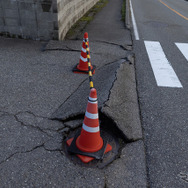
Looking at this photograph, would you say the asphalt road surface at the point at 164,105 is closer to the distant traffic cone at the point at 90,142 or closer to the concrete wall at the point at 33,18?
the distant traffic cone at the point at 90,142

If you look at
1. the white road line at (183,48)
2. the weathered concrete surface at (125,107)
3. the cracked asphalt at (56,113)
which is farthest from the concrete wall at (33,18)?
the white road line at (183,48)

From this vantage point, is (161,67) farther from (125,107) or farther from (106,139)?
(106,139)

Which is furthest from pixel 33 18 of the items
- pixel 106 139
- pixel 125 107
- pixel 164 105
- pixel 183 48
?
pixel 183 48

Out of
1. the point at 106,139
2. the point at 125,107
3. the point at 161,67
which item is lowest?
the point at 161,67

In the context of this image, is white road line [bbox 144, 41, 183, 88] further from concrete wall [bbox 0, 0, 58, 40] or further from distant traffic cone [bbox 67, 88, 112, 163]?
concrete wall [bbox 0, 0, 58, 40]

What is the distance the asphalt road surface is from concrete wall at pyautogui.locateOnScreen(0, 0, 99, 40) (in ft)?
9.25

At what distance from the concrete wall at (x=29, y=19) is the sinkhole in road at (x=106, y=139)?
4297mm

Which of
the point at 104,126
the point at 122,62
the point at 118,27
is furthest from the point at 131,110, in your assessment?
the point at 118,27

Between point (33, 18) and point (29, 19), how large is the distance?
0.15 m

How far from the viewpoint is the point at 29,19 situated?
6.44 m

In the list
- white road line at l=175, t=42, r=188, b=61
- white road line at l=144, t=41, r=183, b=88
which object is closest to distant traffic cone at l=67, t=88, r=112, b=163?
white road line at l=144, t=41, r=183, b=88

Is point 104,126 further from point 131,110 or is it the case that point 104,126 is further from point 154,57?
point 154,57

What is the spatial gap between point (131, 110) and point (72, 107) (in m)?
1.03

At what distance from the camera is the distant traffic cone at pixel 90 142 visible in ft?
8.38
